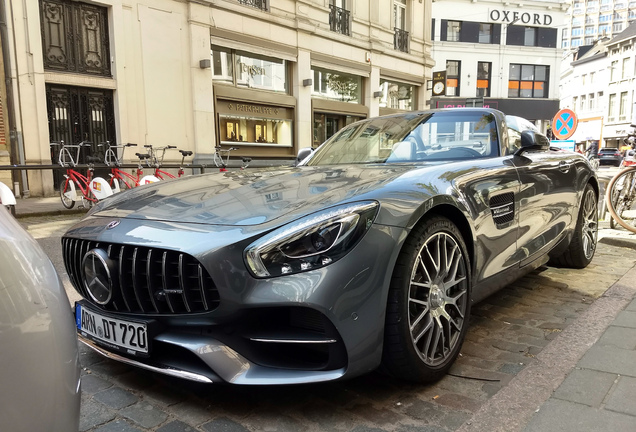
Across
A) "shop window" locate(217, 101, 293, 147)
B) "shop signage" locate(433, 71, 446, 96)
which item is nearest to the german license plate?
"shop window" locate(217, 101, 293, 147)

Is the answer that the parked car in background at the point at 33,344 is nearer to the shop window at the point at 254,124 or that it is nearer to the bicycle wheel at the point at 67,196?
the bicycle wheel at the point at 67,196

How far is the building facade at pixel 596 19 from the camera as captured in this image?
361ft

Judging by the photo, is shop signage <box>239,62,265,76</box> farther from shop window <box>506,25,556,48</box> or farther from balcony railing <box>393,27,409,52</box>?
shop window <box>506,25,556,48</box>

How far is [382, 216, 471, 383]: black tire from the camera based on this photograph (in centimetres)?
203

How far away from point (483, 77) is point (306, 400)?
3842cm

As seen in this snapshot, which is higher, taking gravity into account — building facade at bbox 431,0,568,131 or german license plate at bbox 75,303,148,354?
building facade at bbox 431,0,568,131

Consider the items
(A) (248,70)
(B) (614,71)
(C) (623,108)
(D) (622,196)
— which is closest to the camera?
(D) (622,196)

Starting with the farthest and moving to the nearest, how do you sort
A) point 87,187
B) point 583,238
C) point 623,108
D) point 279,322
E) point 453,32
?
point 623,108 → point 453,32 → point 87,187 → point 583,238 → point 279,322

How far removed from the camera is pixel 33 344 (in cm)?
95

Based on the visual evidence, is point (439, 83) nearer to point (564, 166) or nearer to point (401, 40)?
point (401, 40)

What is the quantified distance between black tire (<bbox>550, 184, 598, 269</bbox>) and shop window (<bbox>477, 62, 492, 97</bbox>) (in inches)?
1359

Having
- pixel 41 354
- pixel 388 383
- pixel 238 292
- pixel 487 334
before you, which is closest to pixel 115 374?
pixel 238 292

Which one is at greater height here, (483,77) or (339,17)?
(483,77)

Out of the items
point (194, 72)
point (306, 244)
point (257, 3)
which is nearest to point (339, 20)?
point (257, 3)
